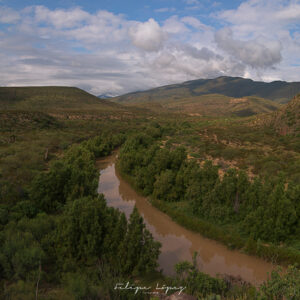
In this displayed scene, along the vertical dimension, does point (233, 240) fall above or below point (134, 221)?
below

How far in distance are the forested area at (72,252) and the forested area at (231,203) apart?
7448 millimetres

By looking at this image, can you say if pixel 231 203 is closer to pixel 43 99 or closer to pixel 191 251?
pixel 191 251

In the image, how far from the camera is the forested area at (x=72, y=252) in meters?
9.94

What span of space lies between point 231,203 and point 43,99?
4931 inches

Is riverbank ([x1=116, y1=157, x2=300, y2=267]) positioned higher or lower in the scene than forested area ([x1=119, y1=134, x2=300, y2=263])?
lower

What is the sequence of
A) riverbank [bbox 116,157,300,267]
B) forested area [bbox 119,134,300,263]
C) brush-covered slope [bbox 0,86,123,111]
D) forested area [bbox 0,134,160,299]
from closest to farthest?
forested area [bbox 0,134,160,299], riverbank [bbox 116,157,300,267], forested area [bbox 119,134,300,263], brush-covered slope [bbox 0,86,123,111]

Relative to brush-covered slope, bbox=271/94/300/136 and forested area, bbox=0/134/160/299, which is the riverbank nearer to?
forested area, bbox=0/134/160/299

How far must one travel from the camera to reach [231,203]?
68.3 feet

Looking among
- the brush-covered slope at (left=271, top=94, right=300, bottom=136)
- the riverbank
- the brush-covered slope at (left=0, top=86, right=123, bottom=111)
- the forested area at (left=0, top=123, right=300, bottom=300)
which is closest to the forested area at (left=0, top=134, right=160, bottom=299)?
the forested area at (left=0, top=123, right=300, bottom=300)

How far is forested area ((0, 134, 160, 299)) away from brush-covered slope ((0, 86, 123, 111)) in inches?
3900

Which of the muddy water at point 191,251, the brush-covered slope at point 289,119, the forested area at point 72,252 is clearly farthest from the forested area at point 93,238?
the brush-covered slope at point 289,119

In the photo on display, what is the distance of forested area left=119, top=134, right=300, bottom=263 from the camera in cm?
1708

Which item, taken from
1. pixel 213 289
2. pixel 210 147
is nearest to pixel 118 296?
pixel 213 289

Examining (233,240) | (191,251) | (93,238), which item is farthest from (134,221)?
(233,240)
